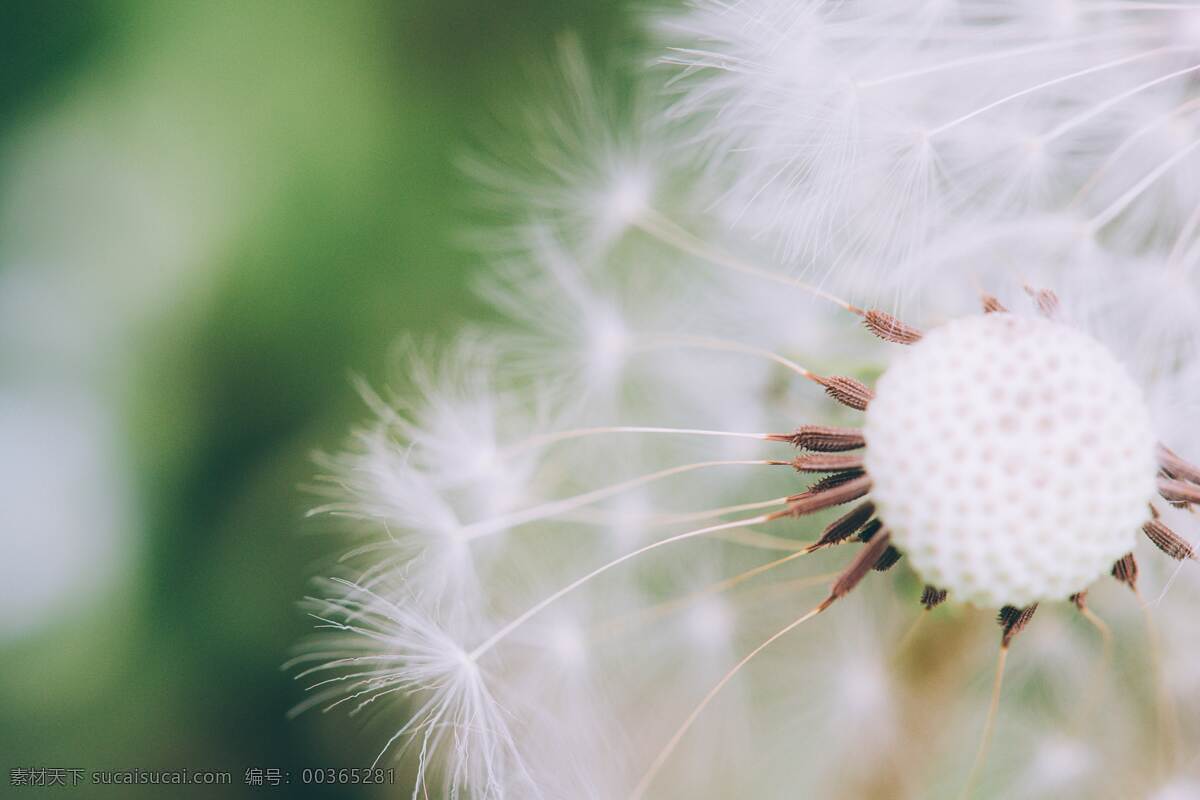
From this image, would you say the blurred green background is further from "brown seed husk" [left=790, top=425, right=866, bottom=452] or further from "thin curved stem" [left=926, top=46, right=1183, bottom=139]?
"brown seed husk" [left=790, top=425, right=866, bottom=452]

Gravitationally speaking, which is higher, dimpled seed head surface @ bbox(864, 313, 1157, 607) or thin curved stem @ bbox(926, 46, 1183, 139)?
thin curved stem @ bbox(926, 46, 1183, 139)

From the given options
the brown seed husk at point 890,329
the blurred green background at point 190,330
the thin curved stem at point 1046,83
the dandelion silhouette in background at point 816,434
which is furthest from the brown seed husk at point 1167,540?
the blurred green background at point 190,330

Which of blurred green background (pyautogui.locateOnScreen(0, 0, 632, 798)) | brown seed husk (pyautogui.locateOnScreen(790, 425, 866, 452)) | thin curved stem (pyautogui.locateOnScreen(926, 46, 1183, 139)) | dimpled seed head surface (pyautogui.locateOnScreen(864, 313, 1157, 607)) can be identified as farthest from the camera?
blurred green background (pyautogui.locateOnScreen(0, 0, 632, 798))

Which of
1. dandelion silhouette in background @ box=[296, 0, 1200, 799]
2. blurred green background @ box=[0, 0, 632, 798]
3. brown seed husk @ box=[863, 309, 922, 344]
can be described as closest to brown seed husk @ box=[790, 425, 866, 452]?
dandelion silhouette in background @ box=[296, 0, 1200, 799]

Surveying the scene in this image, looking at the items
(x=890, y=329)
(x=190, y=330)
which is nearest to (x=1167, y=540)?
(x=890, y=329)

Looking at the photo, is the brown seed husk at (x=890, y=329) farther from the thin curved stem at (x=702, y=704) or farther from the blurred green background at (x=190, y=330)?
the blurred green background at (x=190, y=330)

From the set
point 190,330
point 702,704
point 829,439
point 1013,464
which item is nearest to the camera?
point 1013,464

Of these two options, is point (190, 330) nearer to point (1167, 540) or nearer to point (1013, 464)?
point (1013, 464)
